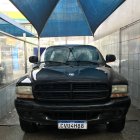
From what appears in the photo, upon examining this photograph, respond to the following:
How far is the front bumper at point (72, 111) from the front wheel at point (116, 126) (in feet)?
Answer: 1.27

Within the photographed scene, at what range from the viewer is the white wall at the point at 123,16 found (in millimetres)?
9684

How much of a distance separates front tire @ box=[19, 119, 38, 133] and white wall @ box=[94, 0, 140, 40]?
417 centimetres

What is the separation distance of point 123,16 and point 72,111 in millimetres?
6251

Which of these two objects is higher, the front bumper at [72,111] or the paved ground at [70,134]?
the front bumper at [72,111]

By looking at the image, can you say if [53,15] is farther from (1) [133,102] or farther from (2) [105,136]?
(2) [105,136]

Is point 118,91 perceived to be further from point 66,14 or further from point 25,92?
point 66,14

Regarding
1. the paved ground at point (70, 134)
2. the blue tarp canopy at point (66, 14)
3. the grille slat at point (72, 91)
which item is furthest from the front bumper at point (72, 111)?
the blue tarp canopy at point (66, 14)

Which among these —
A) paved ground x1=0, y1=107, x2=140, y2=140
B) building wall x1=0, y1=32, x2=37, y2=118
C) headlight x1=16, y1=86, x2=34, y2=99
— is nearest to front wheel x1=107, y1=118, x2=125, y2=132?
paved ground x1=0, y1=107, x2=140, y2=140

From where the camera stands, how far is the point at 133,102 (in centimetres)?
984

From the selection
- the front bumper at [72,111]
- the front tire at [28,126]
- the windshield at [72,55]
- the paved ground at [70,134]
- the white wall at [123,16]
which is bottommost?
the paved ground at [70,134]

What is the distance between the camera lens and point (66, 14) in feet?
59.0

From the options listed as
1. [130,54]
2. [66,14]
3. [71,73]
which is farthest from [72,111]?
[66,14]

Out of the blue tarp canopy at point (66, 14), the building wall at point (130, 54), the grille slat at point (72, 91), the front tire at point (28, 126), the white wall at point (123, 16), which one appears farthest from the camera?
the blue tarp canopy at point (66, 14)

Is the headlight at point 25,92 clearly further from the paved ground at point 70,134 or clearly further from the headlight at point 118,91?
the headlight at point 118,91
